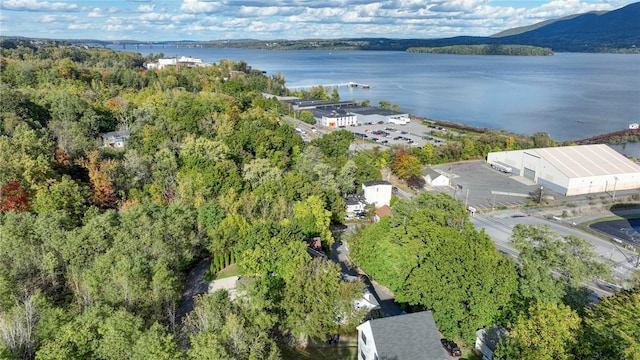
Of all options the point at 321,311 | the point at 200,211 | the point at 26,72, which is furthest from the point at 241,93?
the point at 321,311

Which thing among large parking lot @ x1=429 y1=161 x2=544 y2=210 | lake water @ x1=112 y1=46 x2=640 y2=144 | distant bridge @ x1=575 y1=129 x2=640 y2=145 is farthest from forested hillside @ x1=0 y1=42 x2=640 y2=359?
lake water @ x1=112 y1=46 x2=640 y2=144

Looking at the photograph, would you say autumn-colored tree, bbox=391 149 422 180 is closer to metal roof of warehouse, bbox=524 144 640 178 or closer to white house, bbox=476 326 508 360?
metal roof of warehouse, bbox=524 144 640 178

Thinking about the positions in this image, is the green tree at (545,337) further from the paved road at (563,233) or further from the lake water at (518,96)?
the lake water at (518,96)

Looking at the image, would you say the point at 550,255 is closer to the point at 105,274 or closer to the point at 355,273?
the point at 355,273

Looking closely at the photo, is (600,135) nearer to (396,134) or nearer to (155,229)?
(396,134)

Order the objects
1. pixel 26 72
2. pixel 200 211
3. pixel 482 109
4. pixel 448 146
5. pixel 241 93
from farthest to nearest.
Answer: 1. pixel 482 109
2. pixel 241 93
3. pixel 26 72
4. pixel 448 146
5. pixel 200 211

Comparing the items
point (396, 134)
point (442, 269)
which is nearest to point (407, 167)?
point (396, 134)
